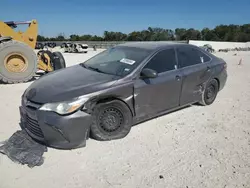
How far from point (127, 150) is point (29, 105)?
1638 mm

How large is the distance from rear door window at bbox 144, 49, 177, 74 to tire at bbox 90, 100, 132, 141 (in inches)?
37.8

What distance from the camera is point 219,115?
17.6ft

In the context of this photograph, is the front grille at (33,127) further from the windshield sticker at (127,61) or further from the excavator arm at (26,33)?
the excavator arm at (26,33)

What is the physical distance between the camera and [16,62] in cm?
859

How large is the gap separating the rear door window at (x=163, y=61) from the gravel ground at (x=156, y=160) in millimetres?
1054

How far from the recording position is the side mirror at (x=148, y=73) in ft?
13.9

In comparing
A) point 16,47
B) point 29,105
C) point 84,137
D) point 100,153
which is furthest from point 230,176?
point 16,47

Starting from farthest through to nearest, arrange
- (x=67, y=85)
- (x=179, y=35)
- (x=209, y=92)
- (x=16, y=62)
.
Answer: (x=179, y=35)
(x=16, y=62)
(x=209, y=92)
(x=67, y=85)

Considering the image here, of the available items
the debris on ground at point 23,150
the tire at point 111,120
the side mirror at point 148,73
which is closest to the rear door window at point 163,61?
the side mirror at point 148,73

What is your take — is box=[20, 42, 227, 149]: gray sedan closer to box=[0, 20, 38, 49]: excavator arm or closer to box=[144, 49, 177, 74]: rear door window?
box=[144, 49, 177, 74]: rear door window

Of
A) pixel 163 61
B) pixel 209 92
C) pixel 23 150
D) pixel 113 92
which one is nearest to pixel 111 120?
pixel 113 92

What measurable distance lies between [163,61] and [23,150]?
9.49ft

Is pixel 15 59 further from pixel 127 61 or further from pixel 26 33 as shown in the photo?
pixel 127 61

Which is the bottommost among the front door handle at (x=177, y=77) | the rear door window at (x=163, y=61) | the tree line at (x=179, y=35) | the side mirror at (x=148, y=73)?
the tree line at (x=179, y=35)
